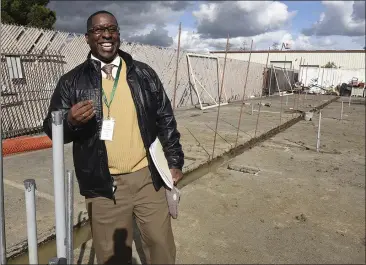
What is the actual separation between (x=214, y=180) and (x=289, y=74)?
94.1ft

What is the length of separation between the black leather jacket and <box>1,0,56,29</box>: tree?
567 inches

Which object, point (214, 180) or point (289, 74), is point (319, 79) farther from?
point (214, 180)

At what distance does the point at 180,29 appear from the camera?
17.1 feet

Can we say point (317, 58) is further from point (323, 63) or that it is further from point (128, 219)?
point (128, 219)

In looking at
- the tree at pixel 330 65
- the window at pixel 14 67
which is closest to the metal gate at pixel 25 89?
the window at pixel 14 67

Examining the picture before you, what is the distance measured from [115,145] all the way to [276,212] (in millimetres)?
2721

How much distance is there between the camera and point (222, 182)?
5.06m

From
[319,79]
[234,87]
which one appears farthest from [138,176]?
[319,79]

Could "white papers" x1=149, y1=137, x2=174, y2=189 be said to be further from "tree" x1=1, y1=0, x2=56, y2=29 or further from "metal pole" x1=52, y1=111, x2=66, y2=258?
"tree" x1=1, y1=0, x2=56, y2=29

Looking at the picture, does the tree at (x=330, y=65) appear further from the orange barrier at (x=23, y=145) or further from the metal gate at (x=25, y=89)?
the orange barrier at (x=23, y=145)

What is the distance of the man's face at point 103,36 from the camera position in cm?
205

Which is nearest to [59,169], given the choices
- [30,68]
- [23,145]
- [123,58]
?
[123,58]

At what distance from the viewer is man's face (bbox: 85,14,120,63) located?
205 cm

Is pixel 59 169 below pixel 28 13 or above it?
below
